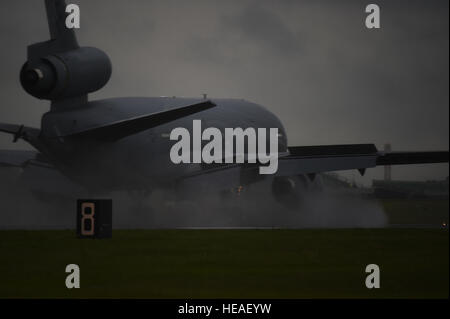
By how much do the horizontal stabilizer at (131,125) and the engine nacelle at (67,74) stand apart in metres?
1.65

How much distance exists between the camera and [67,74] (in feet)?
113

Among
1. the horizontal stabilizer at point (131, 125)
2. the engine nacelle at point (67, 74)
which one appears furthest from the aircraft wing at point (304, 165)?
the engine nacelle at point (67, 74)

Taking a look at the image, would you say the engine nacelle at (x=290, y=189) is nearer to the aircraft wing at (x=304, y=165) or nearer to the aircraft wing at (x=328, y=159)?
the aircraft wing at (x=304, y=165)

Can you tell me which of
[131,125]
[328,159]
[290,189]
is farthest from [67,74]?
[290,189]

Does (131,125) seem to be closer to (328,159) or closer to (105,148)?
(105,148)

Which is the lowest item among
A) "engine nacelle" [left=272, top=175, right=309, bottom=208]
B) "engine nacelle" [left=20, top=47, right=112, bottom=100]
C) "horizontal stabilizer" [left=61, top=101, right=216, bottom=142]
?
"engine nacelle" [left=272, top=175, right=309, bottom=208]

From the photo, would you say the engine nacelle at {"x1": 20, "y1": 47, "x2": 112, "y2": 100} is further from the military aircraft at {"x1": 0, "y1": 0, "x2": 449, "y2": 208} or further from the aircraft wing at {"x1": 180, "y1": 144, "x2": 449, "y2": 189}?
the aircraft wing at {"x1": 180, "y1": 144, "x2": 449, "y2": 189}

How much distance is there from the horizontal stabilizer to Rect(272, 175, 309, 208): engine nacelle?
8.46 metres

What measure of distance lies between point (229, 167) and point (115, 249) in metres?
13.9

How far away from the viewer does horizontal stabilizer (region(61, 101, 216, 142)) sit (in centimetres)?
3300

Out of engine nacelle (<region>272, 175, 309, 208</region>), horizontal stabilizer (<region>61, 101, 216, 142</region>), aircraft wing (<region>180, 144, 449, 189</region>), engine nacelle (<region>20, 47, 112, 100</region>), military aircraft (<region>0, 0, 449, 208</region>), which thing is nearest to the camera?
horizontal stabilizer (<region>61, 101, 216, 142</region>)

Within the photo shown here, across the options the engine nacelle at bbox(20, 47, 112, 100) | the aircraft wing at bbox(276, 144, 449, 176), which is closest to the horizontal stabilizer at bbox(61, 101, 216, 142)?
the engine nacelle at bbox(20, 47, 112, 100)

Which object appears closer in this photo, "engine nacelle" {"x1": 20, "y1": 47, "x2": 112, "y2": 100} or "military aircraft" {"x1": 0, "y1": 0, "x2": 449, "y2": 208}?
"engine nacelle" {"x1": 20, "y1": 47, "x2": 112, "y2": 100}

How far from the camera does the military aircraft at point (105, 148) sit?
3478 centimetres
